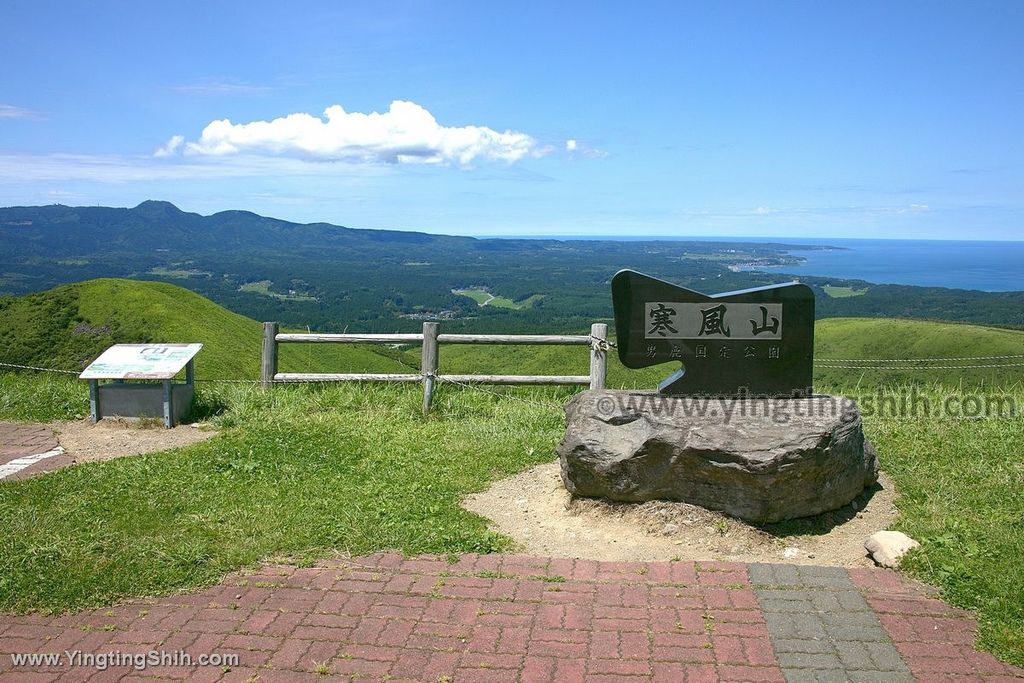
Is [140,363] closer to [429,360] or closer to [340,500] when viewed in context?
[429,360]

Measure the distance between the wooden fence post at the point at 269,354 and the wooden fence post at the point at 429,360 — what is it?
2040mm

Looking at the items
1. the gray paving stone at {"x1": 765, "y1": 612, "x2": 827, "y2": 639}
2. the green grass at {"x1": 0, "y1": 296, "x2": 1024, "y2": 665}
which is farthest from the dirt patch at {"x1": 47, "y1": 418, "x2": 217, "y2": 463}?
the gray paving stone at {"x1": 765, "y1": 612, "x2": 827, "y2": 639}

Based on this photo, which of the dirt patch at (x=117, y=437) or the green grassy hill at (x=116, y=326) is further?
the green grassy hill at (x=116, y=326)

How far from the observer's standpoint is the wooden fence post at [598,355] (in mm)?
9938

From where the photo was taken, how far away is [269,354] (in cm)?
1060

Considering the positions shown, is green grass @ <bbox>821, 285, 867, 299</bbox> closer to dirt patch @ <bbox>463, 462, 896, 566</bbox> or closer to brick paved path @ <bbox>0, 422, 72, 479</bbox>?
dirt patch @ <bbox>463, 462, 896, 566</bbox>

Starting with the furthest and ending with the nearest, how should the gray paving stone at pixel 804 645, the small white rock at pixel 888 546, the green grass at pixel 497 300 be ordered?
the green grass at pixel 497 300 → the small white rock at pixel 888 546 → the gray paving stone at pixel 804 645

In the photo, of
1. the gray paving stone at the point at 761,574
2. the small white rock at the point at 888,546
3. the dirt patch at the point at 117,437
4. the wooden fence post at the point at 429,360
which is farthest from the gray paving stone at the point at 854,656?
the dirt patch at the point at 117,437

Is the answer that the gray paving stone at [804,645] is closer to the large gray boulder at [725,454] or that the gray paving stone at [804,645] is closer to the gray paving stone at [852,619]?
the gray paving stone at [852,619]

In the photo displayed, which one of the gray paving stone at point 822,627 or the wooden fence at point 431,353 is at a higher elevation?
the wooden fence at point 431,353

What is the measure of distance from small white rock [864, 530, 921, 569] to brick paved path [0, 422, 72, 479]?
7.16m

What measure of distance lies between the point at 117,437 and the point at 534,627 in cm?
620

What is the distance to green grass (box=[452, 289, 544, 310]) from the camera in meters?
86.2

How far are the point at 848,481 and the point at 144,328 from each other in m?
12.5
